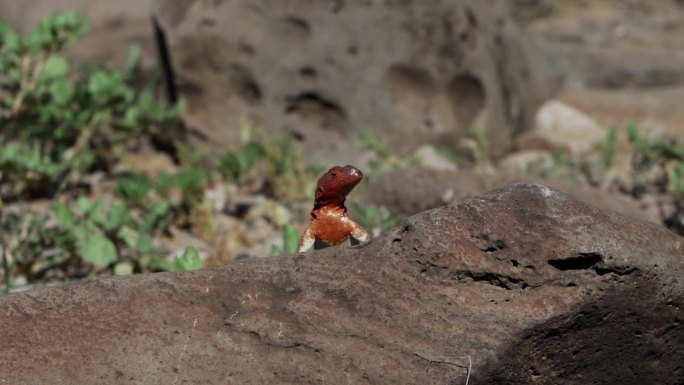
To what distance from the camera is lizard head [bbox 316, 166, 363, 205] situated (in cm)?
340

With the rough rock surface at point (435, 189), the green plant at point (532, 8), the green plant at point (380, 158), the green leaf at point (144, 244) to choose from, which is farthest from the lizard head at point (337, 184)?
the green plant at point (532, 8)

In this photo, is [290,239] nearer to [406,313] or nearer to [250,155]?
[406,313]

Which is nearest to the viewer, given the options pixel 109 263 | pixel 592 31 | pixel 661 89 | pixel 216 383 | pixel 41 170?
pixel 216 383

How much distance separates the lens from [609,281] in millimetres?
2869

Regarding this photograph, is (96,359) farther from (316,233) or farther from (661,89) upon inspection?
(661,89)

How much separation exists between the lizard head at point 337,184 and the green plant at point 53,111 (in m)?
2.41

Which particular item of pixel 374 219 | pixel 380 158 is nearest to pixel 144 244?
pixel 374 219

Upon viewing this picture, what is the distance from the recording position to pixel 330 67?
22.2 feet

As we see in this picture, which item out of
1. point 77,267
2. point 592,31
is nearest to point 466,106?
point 77,267

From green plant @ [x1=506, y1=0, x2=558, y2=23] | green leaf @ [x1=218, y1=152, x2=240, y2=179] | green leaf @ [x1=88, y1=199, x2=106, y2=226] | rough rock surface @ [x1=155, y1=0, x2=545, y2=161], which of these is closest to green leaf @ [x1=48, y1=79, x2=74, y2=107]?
green leaf @ [x1=218, y1=152, x2=240, y2=179]

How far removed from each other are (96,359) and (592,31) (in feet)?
33.8

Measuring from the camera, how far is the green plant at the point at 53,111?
18.8ft

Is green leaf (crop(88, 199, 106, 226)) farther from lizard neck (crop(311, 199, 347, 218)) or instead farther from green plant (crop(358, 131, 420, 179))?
green plant (crop(358, 131, 420, 179))

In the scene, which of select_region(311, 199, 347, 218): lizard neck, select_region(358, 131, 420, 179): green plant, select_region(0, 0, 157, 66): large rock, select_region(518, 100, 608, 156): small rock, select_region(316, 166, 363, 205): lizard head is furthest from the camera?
select_region(0, 0, 157, 66): large rock
